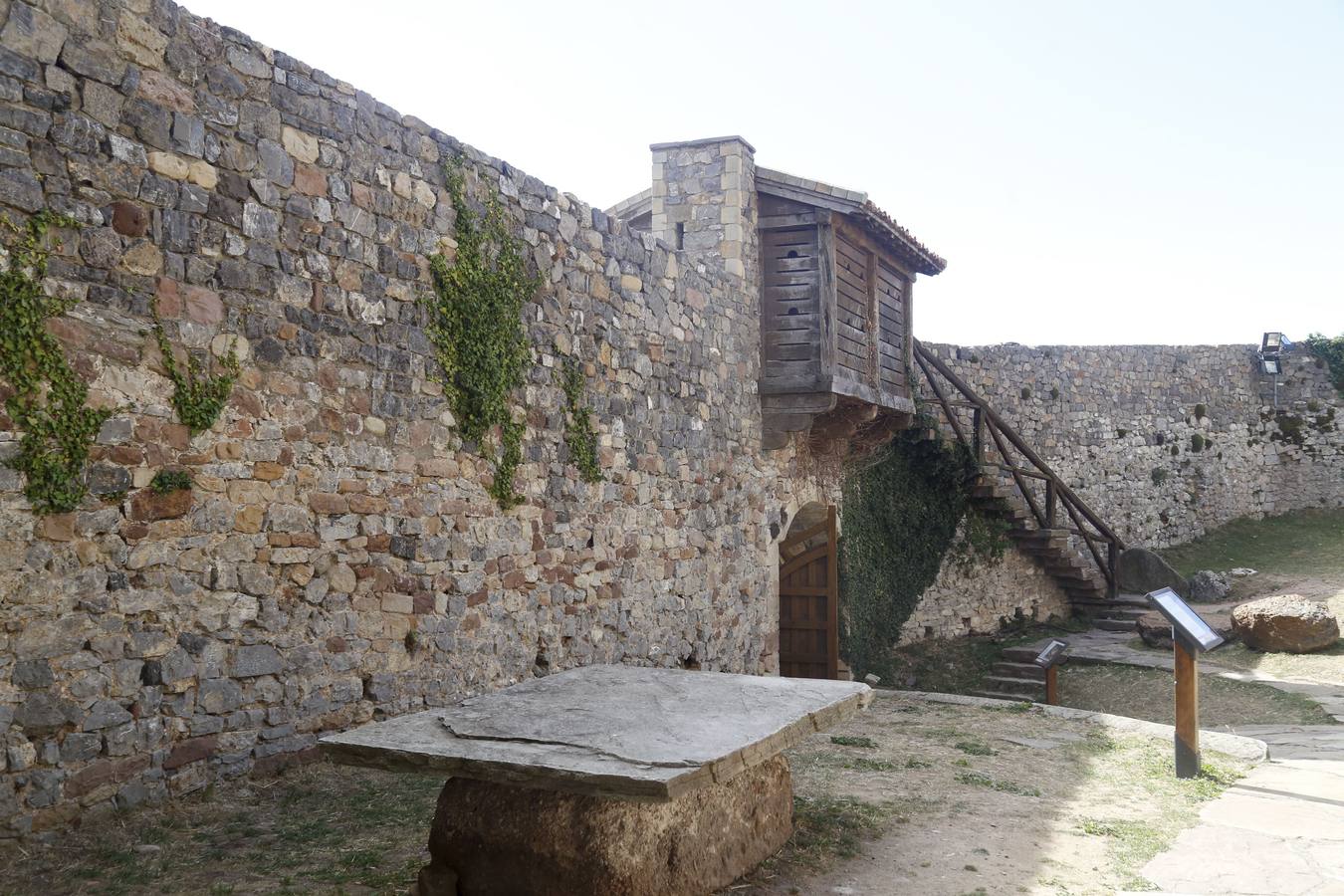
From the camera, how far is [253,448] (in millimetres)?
5238

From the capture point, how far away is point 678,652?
30.0 ft

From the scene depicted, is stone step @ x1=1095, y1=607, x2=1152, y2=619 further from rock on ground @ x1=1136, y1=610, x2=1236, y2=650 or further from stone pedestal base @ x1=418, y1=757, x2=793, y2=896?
stone pedestal base @ x1=418, y1=757, x2=793, y2=896

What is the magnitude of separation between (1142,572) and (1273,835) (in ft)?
42.7

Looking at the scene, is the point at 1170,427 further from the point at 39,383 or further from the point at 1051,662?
the point at 39,383

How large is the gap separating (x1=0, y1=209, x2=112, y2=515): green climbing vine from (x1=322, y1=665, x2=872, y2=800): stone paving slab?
64.5 inches

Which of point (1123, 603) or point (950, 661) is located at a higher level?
point (1123, 603)

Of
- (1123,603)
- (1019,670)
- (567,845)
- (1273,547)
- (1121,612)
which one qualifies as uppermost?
(1273,547)

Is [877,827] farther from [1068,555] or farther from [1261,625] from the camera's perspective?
[1068,555]

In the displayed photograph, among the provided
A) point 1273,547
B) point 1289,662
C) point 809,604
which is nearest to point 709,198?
point 809,604

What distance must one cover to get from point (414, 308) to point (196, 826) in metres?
3.09

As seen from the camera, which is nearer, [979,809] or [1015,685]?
[979,809]

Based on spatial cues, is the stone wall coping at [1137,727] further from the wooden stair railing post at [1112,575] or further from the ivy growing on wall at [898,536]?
the wooden stair railing post at [1112,575]

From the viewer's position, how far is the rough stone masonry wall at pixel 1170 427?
18125 mm

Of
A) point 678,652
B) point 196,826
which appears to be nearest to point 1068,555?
point 678,652
